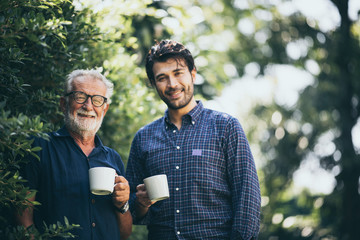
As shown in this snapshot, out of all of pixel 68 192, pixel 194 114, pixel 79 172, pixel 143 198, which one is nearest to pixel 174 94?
pixel 194 114

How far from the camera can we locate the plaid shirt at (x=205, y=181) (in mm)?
2703

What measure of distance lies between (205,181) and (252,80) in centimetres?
1033

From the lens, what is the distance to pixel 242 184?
2.71 metres

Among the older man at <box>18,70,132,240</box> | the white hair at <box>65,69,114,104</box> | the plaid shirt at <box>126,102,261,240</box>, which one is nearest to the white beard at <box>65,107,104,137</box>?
the older man at <box>18,70,132,240</box>

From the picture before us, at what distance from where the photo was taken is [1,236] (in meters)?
2.32

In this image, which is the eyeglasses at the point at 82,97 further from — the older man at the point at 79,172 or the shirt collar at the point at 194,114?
the shirt collar at the point at 194,114

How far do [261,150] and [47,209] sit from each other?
1022 cm

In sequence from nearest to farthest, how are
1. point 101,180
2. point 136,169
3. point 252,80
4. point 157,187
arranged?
point 101,180
point 157,187
point 136,169
point 252,80

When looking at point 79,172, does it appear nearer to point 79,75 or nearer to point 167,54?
point 79,75

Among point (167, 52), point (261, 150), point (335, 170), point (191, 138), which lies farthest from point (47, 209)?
point (261, 150)

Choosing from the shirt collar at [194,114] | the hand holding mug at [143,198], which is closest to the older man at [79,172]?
the hand holding mug at [143,198]

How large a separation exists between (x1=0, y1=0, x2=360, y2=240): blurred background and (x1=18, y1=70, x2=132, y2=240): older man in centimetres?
17

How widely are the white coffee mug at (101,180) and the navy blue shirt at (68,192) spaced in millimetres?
142

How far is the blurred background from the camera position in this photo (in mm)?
2869
